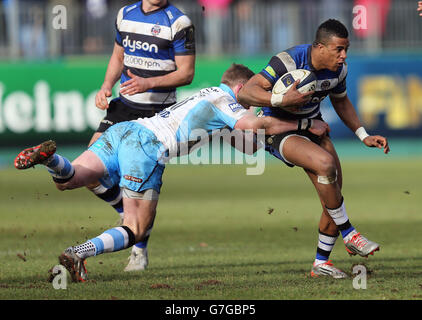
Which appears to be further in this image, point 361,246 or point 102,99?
point 102,99

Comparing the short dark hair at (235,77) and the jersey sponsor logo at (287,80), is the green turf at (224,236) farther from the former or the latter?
the jersey sponsor logo at (287,80)

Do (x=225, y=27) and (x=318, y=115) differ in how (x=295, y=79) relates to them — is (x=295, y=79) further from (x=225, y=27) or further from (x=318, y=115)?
(x=225, y=27)

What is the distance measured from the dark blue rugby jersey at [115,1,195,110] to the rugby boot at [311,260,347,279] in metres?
2.50

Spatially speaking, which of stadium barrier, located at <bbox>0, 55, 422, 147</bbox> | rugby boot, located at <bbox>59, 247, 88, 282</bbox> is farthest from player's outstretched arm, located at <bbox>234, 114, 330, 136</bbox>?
stadium barrier, located at <bbox>0, 55, 422, 147</bbox>

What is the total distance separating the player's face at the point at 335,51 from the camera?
8.23m

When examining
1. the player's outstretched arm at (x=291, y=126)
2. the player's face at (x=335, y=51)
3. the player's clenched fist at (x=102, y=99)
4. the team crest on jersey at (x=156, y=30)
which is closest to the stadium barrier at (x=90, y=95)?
the team crest on jersey at (x=156, y=30)

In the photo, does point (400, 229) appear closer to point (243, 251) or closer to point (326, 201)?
point (243, 251)

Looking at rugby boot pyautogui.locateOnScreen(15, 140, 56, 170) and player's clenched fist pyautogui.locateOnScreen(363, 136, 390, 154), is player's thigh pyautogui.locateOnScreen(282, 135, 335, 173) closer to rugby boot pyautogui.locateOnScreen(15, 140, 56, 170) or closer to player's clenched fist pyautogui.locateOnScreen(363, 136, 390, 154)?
player's clenched fist pyautogui.locateOnScreen(363, 136, 390, 154)

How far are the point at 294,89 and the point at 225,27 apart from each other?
16403mm

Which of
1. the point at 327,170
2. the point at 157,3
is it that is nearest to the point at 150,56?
the point at 157,3

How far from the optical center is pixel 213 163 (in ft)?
81.5

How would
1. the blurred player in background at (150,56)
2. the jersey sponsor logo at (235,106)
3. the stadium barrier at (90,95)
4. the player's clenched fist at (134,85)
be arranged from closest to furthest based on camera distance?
the jersey sponsor logo at (235,106), the player's clenched fist at (134,85), the blurred player in background at (150,56), the stadium barrier at (90,95)

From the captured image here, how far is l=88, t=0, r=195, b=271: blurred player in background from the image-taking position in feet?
31.9

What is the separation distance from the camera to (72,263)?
25.0 feet
